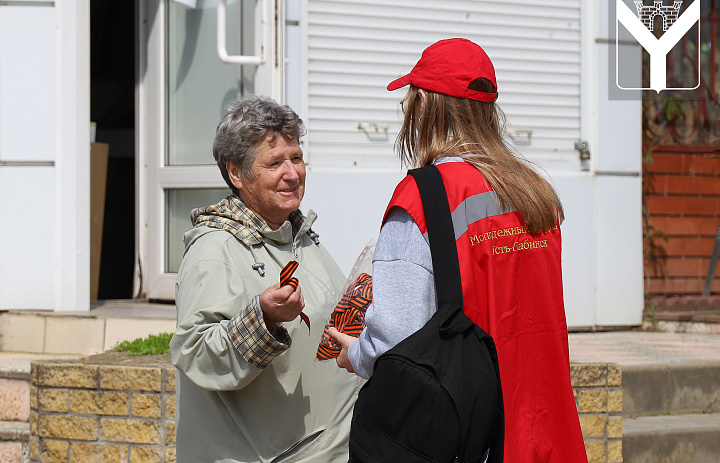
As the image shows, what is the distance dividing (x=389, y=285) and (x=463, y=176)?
0.29 meters

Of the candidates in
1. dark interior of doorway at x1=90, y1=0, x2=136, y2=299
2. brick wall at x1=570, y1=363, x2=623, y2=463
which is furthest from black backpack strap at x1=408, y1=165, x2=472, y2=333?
dark interior of doorway at x1=90, y1=0, x2=136, y2=299

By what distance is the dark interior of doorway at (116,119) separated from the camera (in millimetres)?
8375

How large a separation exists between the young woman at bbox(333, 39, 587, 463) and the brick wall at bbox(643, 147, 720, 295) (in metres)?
6.20

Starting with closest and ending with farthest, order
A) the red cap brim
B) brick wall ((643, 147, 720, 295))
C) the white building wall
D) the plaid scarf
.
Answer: the red cap brim, the plaid scarf, the white building wall, brick wall ((643, 147, 720, 295))

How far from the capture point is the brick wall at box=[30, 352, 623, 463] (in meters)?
3.91

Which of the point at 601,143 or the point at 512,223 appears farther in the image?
the point at 601,143

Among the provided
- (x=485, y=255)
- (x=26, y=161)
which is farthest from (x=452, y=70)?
(x=26, y=161)

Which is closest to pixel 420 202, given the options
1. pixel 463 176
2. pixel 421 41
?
pixel 463 176

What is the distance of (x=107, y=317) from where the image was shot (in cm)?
534

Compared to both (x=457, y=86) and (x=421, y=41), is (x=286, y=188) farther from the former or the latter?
(x=421, y=41)

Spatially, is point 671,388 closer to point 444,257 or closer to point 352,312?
point 352,312

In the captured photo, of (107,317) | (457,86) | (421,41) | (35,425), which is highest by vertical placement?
(421,41)

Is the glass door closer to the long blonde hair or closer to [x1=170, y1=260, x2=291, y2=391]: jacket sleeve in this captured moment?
[x1=170, y1=260, x2=291, y2=391]: jacket sleeve

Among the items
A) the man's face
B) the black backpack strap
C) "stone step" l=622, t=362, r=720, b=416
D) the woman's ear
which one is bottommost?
"stone step" l=622, t=362, r=720, b=416
